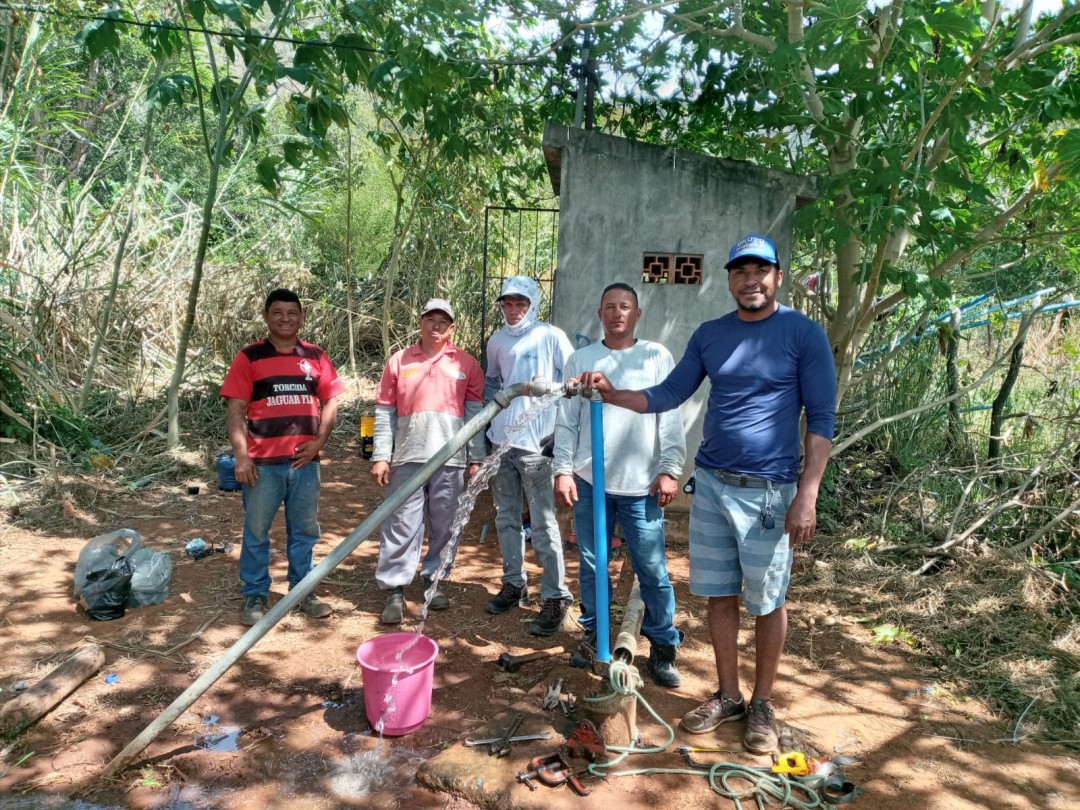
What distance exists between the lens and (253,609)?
398 centimetres

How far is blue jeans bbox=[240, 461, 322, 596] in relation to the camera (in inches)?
152

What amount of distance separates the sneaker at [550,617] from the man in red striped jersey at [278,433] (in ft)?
4.00

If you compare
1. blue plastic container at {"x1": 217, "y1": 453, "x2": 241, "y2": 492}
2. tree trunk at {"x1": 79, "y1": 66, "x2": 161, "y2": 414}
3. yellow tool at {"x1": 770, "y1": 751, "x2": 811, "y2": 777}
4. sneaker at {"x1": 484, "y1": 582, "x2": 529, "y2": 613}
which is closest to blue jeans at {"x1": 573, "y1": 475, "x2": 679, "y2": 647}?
yellow tool at {"x1": 770, "y1": 751, "x2": 811, "y2": 777}

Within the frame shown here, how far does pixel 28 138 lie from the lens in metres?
7.07

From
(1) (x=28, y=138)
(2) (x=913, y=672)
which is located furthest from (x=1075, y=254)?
(1) (x=28, y=138)

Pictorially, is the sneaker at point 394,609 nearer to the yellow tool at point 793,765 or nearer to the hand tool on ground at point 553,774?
the hand tool on ground at point 553,774

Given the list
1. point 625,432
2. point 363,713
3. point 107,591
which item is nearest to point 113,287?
point 107,591

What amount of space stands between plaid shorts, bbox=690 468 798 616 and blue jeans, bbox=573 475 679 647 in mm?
359

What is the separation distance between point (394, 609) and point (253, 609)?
0.77 metres

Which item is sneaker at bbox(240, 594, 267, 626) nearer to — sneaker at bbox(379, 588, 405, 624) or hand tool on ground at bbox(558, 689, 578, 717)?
sneaker at bbox(379, 588, 405, 624)

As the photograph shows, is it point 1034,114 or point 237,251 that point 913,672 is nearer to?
point 1034,114

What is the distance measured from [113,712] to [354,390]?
6586 millimetres

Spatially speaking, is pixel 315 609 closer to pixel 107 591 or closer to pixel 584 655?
pixel 107 591

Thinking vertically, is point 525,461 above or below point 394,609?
above
